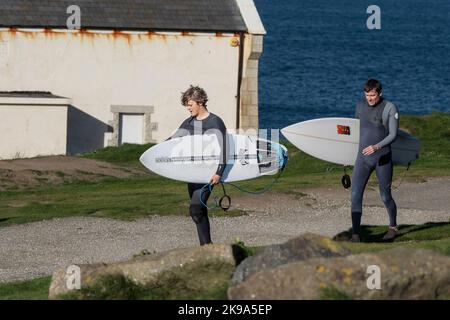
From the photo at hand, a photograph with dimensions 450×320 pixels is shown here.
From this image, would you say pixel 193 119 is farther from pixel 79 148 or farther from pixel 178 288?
pixel 79 148

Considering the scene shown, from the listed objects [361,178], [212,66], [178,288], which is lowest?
[178,288]

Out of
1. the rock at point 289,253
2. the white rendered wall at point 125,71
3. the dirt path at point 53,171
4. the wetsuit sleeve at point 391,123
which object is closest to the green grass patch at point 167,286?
the rock at point 289,253

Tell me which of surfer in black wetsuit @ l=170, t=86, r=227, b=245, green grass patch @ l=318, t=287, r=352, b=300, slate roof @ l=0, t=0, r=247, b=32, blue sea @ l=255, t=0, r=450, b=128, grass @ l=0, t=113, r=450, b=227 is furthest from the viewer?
blue sea @ l=255, t=0, r=450, b=128

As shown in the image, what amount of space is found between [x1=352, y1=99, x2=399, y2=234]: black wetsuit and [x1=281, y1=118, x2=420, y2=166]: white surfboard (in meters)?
1.02

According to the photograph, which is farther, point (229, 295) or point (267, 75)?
point (267, 75)

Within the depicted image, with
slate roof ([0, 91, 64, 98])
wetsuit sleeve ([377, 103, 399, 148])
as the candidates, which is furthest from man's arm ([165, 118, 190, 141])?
slate roof ([0, 91, 64, 98])

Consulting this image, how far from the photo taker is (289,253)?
11.9m

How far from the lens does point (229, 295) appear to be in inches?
446

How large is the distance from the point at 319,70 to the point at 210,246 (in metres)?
98.2

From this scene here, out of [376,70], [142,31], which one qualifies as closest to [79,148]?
[142,31]

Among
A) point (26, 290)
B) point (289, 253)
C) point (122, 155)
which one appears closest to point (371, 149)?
point (26, 290)

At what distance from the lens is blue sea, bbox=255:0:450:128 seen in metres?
87.6

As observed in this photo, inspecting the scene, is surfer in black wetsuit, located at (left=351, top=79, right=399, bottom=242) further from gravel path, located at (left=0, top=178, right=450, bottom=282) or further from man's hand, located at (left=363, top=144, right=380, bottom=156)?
gravel path, located at (left=0, top=178, right=450, bottom=282)
